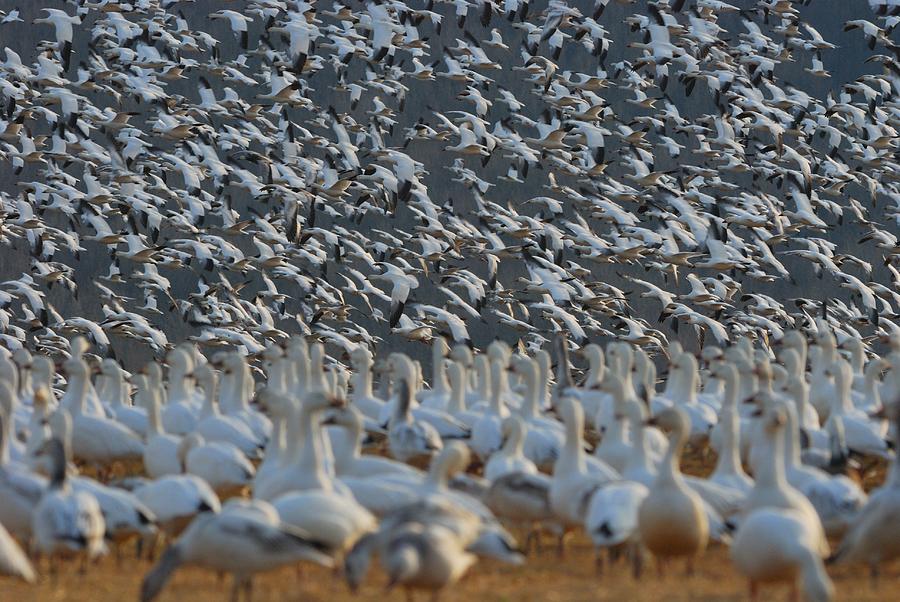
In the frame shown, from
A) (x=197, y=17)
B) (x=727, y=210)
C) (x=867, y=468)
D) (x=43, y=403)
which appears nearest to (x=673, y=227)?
(x=727, y=210)

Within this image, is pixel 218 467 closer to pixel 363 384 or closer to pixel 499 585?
pixel 499 585

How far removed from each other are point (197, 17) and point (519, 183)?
13.2 metres

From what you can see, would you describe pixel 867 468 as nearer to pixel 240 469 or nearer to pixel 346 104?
pixel 240 469

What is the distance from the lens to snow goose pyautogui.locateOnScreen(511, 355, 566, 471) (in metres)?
14.0

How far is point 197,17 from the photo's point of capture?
67250 millimetres

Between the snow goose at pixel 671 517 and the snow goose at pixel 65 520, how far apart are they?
2934 mm

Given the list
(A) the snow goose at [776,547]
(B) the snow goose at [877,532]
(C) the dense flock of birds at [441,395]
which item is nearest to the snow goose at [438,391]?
A: (C) the dense flock of birds at [441,395]

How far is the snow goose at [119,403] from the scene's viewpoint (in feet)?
52.5

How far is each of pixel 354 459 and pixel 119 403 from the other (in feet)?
18.0

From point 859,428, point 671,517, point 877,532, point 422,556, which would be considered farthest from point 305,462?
point 859,428

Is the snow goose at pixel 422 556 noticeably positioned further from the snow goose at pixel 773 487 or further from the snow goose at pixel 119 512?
the snow goose at pixel 119 512

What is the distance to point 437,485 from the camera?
10.5m

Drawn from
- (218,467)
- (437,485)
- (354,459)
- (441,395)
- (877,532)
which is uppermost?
(877,532)

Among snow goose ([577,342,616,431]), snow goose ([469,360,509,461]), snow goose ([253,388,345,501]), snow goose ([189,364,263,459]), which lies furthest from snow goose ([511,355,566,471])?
snow goose ([253,388,345,501])
